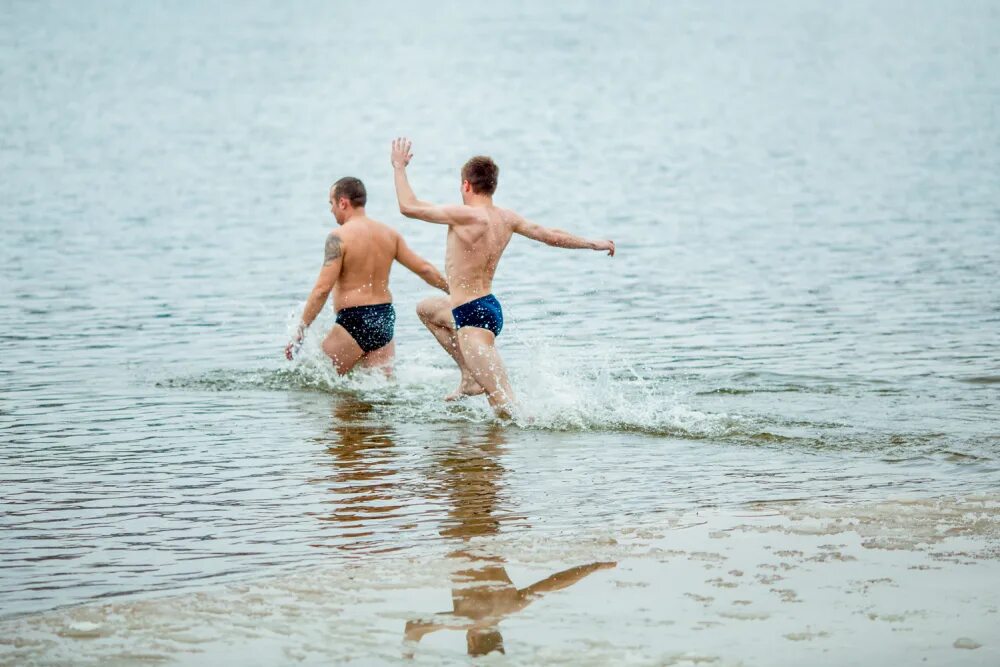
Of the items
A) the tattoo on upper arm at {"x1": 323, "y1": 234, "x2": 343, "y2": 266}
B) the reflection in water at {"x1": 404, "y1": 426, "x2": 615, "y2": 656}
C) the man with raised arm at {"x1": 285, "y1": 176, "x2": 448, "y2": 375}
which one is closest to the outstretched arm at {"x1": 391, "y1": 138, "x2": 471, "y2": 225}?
the man with raised arm at {"x1": 285, "y1": 176, "x2": 448, "y2": 375}

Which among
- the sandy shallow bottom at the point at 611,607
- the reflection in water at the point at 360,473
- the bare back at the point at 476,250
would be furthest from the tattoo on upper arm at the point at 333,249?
the sandy shallow bottom at the point at 611,607

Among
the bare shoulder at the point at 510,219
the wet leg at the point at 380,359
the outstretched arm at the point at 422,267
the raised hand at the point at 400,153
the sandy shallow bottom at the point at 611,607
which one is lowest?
the sandy shallow bottom at the point at 611,607

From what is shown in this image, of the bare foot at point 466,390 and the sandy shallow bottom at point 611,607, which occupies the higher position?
the bare foot at point 466,390

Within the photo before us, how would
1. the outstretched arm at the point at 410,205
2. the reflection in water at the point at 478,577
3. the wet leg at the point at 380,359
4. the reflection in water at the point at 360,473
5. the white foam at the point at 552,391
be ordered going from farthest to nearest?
1. the wet leg at the point at 380,359
2. the white foam at the point at 552,391
3. the outstretched arm at the point at 410,205
4. the reflection in water at the point at 360,473
5. the reflection in water at the point at 478,577

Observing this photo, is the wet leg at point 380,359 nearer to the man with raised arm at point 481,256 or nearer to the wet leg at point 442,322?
the wet leg at point 442,322

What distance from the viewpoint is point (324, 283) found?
39.9 ft

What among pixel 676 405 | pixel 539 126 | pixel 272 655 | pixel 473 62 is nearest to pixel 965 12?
pixel 473 62

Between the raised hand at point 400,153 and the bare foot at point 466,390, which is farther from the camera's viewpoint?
the bare foot at point 466,390

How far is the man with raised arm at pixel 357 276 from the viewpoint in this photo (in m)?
12.2

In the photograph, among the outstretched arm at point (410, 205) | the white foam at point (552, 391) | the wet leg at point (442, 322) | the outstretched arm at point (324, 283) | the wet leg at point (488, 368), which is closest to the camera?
the outstretched arm at point (410, 205)

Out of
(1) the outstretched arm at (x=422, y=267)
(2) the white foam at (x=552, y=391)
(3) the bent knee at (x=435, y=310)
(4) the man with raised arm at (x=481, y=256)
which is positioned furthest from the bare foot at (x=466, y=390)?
(1) the outstretched arm at (x=422, y=267)

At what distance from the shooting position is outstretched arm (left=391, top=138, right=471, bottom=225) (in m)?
10.3

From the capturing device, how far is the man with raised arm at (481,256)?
10617 mm

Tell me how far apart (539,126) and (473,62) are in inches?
951
